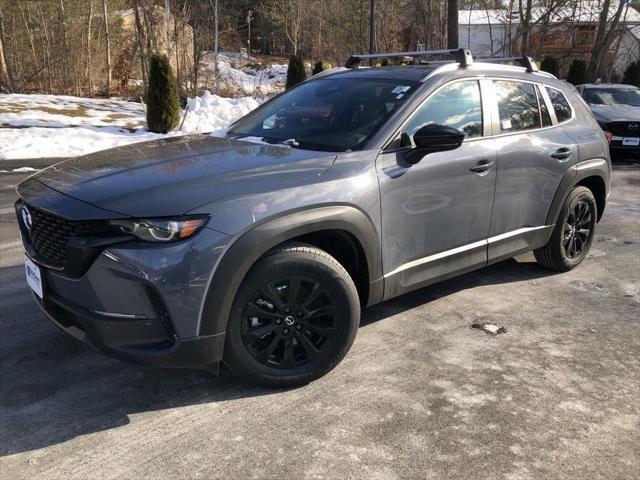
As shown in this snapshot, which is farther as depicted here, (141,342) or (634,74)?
(634,74)

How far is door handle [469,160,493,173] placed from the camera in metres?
3.76

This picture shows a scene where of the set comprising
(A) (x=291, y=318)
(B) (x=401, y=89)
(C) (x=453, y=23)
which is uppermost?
(C) (x=453, y=23)

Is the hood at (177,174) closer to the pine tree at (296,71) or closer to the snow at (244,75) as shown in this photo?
the pine tree at (296,71)

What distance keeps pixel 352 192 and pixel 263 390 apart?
1.18 metres

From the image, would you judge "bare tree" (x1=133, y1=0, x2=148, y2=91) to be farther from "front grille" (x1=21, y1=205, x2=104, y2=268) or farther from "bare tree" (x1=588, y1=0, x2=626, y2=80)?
"bare tree" (x1=588, y1=0, x2=626, y2=80)

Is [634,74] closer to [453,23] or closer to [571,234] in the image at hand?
[453,23]

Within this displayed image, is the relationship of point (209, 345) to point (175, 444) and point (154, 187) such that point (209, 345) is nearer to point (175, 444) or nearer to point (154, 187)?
point (175, 444)

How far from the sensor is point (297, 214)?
2.86 metres

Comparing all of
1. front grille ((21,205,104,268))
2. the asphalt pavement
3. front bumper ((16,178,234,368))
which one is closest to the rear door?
the asphalt pavement

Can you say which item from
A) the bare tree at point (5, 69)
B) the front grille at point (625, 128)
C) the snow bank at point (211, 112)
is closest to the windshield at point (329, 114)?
the front grille at point (625, 128)

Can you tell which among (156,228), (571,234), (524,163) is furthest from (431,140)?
(571,234)

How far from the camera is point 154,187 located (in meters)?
2.71

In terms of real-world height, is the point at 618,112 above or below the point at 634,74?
below

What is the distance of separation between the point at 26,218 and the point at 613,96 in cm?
1335
